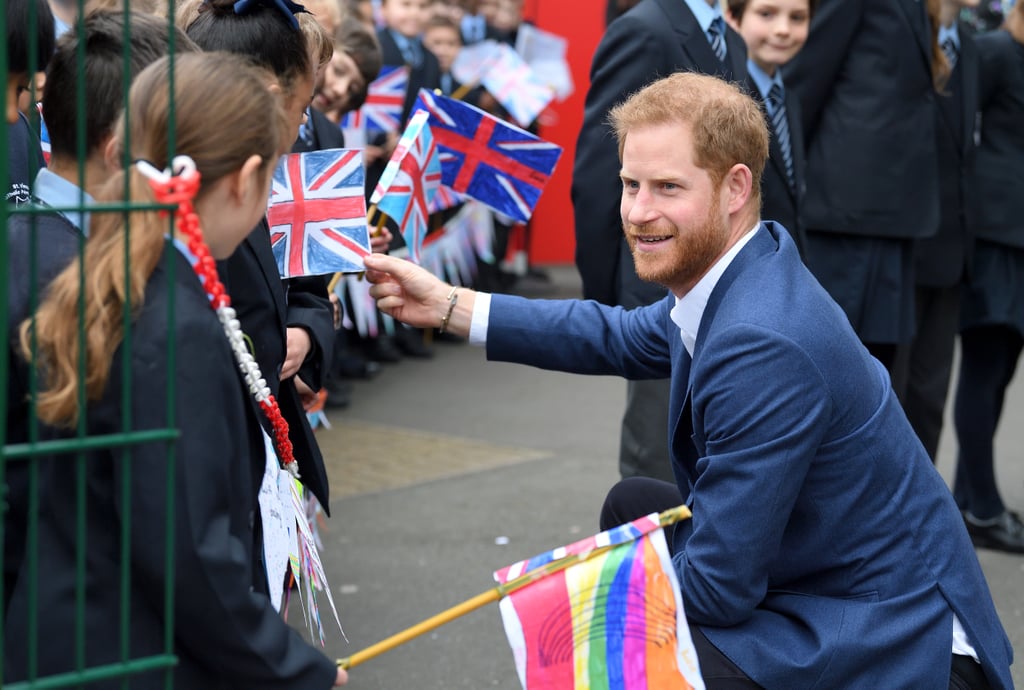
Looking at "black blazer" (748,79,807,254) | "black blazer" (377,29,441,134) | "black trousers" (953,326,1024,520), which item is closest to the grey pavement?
"black trousers" (953,326,1024,520)

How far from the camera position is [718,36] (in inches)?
156

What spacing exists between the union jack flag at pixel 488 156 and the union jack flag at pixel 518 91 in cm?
183

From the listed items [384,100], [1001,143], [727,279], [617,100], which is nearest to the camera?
[727,279]

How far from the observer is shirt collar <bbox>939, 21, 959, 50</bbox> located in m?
4.88

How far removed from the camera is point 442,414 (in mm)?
6988

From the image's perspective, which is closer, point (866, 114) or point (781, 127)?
point (781, 127)

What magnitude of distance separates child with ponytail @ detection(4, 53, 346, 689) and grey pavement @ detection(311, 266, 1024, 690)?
1.87m

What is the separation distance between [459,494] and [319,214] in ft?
9.31

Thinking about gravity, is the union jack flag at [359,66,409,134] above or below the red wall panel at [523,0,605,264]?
above

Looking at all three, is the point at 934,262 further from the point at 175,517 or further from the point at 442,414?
the point at 175,517

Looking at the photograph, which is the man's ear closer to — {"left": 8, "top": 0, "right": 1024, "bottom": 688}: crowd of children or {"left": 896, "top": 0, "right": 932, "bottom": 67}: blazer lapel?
{"left": 8, "top": 0, "right": 1024, "bottom": 688}: crowd of children

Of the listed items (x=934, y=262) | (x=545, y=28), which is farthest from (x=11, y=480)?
(x=545, y=28)

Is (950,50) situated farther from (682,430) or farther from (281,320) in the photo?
(281,320)

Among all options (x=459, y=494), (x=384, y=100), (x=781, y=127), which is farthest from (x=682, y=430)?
(x=384, y=100)
